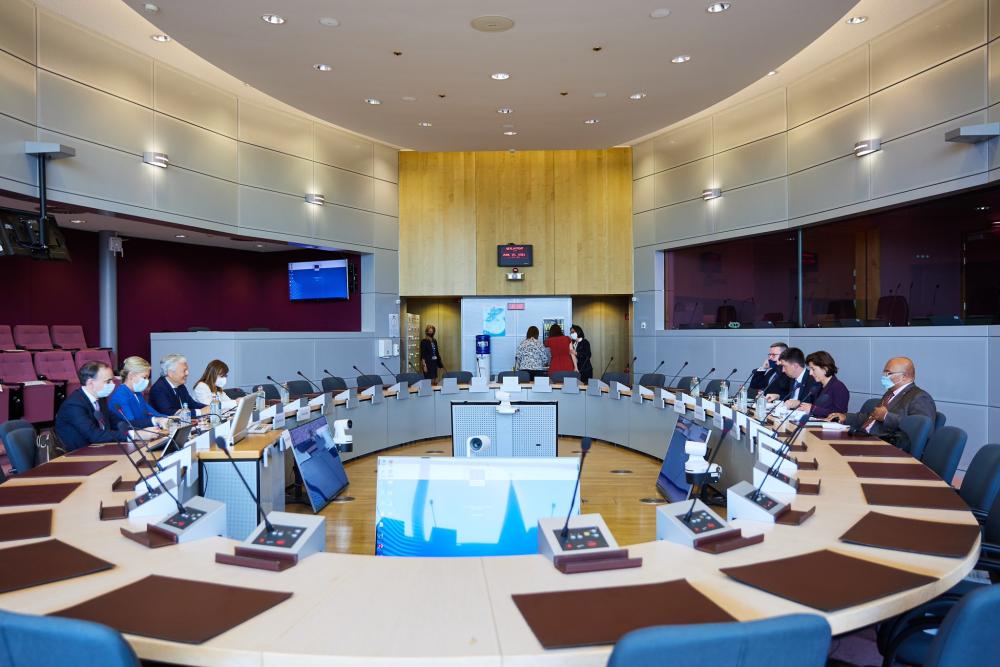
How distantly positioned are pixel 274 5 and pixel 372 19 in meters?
0.79

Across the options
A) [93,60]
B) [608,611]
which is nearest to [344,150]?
[93,60]

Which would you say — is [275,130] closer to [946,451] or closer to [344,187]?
[344,187]

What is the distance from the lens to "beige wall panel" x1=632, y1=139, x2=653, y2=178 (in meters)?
10.5

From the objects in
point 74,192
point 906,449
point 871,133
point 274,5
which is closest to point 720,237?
point 871,133

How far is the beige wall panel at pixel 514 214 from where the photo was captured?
11.1 m

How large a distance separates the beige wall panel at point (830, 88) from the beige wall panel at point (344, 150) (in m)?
6.23

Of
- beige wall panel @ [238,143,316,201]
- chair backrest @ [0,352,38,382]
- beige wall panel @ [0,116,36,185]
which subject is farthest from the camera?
beige wall panel @ [238,143,316,201]

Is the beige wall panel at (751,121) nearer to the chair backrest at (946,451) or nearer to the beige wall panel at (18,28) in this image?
the chair backrest at (946,451)

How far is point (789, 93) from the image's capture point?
8305 millimetres

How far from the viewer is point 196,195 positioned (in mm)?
8180

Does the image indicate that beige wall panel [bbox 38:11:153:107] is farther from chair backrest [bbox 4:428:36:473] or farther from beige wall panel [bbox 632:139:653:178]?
beige wall panel [bbox 632:139:653:178]

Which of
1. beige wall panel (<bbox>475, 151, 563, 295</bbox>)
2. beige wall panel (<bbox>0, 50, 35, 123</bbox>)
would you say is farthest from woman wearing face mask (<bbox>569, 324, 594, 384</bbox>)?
beige wall panel (<bbox>0, 50, 35, 123</bbox>)

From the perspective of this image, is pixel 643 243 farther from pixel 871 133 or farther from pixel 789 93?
pixel 871 133

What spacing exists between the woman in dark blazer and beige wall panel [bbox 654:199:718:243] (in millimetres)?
4500
